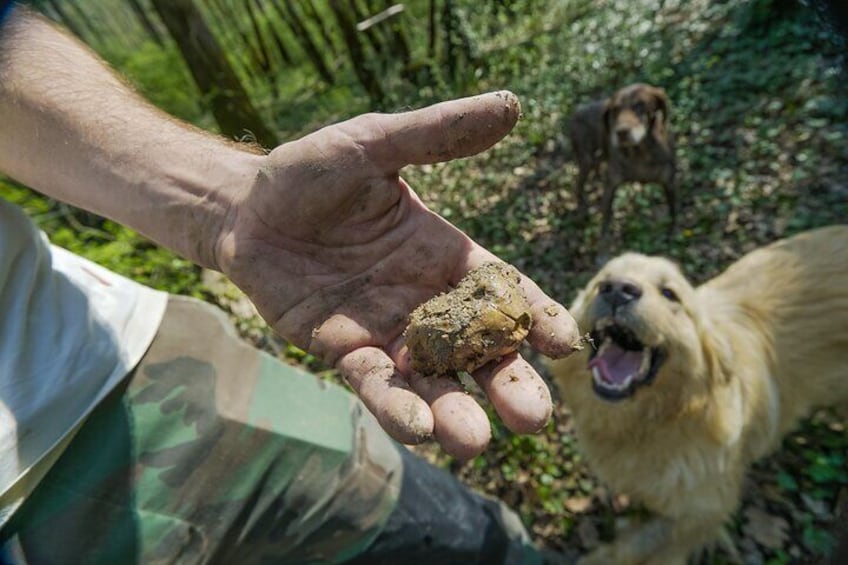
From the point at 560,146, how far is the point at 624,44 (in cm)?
206

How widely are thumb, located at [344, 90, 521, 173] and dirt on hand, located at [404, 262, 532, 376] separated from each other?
1.69 ft

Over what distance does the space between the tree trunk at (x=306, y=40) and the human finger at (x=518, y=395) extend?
8.70 meters

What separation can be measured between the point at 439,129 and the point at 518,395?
36.8 inches

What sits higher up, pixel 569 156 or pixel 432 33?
pixel 432 33

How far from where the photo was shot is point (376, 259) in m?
2.00

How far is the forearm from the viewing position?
1883 millimetres

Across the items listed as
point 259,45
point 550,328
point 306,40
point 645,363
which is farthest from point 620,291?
point 259,45

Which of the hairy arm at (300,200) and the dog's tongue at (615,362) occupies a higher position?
the hairy arm at (300,200)

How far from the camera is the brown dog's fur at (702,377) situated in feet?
8.96

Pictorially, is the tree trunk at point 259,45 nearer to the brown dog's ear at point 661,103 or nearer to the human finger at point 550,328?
the brown dog's ear at point 661,103

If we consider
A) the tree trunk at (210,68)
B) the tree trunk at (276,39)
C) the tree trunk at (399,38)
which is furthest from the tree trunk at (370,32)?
the tree trunk at (276,39)

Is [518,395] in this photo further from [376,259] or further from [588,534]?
[588,534]

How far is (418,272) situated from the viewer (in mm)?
2025

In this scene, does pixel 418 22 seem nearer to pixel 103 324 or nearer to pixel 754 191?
pixel 754 191
